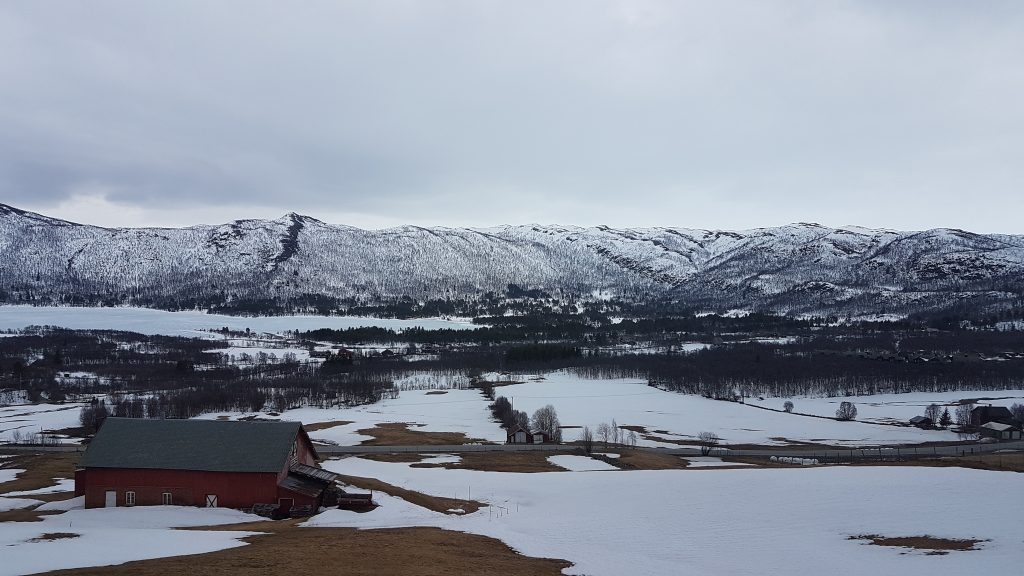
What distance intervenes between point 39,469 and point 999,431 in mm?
107820

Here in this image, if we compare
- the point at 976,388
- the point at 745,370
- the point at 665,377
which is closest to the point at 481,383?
the point at 665,377

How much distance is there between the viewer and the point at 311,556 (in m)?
25.9

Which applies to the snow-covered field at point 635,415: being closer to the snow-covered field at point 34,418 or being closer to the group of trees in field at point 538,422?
the snow-covered field at point 34,418

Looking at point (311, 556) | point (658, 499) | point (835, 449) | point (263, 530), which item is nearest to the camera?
point (311, 556)

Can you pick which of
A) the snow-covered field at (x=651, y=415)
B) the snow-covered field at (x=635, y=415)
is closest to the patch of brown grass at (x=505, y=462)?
the snow-covered field at (x=635, y=415)

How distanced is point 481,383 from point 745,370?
210 feet

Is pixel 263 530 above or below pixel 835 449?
above

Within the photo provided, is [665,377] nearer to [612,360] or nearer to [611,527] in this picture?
[612,360]

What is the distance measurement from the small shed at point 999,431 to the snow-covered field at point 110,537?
89914 millimetres

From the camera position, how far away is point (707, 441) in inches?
3314

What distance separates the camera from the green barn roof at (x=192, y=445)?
4106 centimetres

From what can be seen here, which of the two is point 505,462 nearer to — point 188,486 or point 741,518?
point 188,486

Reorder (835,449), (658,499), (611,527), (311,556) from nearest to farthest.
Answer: (311,556), (611,527), (658,499), (835,449)

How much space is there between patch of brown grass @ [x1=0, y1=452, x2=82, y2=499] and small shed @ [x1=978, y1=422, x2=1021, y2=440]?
103m
